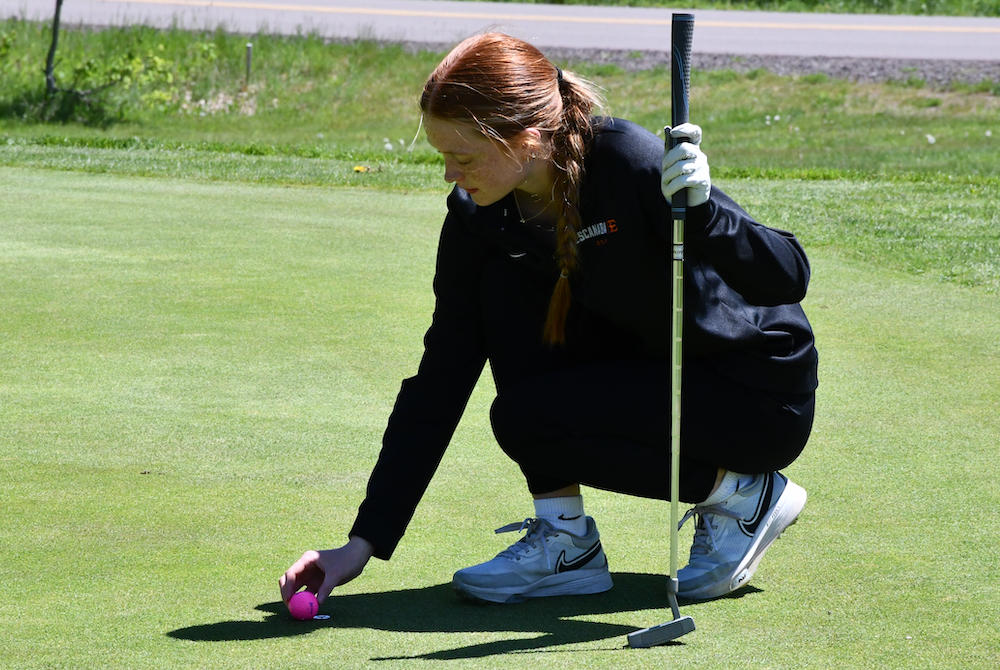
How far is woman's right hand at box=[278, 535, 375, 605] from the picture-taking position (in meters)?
2.49

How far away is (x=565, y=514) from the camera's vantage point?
2.75m

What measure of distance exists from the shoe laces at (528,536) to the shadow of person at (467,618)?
4.1 inches

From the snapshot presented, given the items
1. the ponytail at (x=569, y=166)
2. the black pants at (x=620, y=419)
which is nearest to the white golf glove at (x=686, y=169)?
the ponytail at (x=569, y=166)

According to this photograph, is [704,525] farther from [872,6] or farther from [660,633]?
[872,6]

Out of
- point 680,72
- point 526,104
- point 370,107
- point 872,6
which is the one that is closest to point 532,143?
point 526,104

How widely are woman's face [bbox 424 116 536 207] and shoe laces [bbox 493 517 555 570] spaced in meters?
0.68

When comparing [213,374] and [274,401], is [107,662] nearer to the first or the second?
[274,401]

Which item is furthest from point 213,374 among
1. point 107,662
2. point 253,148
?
point 253,148

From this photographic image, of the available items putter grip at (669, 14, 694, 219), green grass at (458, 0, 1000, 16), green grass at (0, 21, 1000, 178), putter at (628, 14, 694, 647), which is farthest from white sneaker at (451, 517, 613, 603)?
green grass at (458, 0, 1000, 16)

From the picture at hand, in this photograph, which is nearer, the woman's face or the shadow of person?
the shadow of person

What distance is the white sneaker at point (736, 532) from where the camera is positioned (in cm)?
264

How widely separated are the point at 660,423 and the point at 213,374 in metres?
1.92

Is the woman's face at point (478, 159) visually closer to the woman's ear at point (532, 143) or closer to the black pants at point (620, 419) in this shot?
the woman's ear at point (532, 143)

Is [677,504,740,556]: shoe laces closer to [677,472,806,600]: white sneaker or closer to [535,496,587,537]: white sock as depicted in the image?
[677,472,806,600]: white sneaker
